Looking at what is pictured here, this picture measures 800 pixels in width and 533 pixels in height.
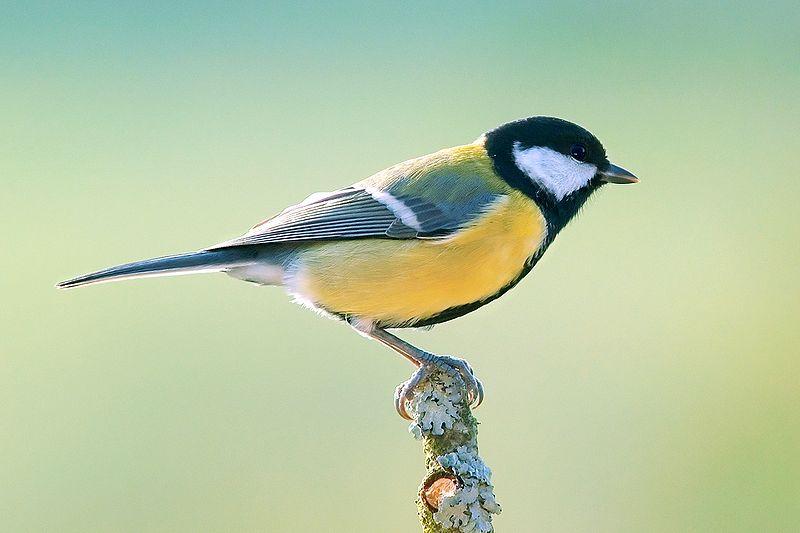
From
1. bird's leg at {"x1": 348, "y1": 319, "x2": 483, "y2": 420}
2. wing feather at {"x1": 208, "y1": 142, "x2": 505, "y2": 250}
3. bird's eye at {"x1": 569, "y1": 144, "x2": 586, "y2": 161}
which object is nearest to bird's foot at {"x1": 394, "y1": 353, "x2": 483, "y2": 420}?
bird's leg at {"x1": 348, "y1": 319, "x2": 483, "y2": 420}

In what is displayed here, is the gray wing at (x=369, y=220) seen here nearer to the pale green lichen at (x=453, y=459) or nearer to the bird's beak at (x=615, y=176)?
the bird's beak at (x=615, y=176)

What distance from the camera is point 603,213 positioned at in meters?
6.53

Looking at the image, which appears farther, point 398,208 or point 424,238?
point 398,208

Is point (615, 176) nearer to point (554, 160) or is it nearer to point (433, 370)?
point (554, 160)

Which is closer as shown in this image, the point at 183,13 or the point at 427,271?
the point at 427,271

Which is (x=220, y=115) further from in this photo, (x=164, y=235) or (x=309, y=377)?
(x=309, y=377)

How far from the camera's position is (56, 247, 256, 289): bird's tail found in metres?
2.83

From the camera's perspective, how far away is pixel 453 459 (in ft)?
6.82

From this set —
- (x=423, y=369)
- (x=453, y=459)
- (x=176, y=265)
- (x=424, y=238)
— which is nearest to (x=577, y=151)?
(x=424, y=238)

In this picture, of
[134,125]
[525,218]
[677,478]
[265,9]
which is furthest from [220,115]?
[525,218]

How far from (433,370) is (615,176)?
95 cm

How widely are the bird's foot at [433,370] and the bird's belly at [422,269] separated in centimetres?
19

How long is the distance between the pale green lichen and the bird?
0.50 metres

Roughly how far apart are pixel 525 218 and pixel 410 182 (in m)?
0.38
